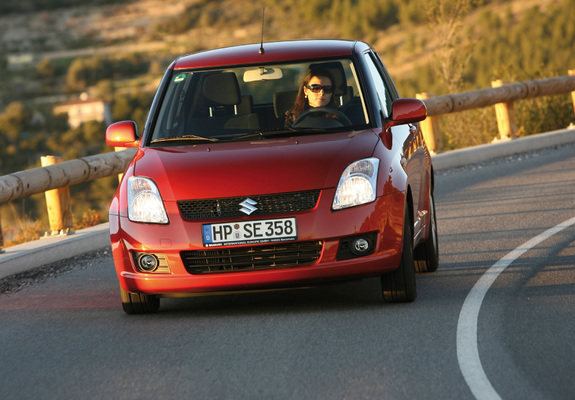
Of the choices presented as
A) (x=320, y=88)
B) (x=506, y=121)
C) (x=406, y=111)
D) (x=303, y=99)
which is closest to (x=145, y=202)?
(x=303, y=99)

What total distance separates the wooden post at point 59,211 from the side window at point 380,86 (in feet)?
13.5

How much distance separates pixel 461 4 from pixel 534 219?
12.4m

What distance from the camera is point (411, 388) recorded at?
4.71 metres

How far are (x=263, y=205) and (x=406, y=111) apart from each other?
4.64 feet

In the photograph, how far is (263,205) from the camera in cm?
618

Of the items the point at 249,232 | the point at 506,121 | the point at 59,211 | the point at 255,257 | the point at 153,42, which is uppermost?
the point at 249,232

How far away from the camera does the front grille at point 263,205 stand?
618cm

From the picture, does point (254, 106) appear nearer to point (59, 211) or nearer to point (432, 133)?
point (59, 211)

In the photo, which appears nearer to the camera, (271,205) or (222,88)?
(271,205)

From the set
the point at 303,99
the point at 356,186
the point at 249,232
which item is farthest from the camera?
the point at 303,99

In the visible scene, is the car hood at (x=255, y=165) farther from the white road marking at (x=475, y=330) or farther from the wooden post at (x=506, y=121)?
the wooden post at (x=506, y=121)

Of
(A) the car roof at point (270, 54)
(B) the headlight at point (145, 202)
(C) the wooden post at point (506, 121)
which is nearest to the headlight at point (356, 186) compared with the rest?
(B) the headlight at point (145, 202)

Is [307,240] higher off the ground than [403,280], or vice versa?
[307,240]

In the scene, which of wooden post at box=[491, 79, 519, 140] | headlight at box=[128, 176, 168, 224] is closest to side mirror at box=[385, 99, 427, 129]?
headlight at box=[128, 176, 168, 224]
